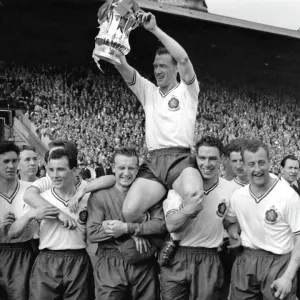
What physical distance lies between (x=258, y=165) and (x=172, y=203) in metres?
0.78

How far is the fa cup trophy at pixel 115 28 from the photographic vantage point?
4.52 meters

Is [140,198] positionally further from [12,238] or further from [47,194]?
[12,238]

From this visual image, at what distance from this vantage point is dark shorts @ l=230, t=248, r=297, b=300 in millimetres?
4195

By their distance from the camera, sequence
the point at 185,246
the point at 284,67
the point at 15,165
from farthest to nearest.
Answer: the point at 284,67
the point at 15,165
the point at 185,246

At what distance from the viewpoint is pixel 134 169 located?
4676mm

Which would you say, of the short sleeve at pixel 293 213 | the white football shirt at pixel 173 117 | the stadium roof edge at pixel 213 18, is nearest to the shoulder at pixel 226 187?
the white football shirt at pixel 173 117

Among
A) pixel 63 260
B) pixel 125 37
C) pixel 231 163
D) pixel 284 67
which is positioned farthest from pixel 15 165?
pixel 284 67

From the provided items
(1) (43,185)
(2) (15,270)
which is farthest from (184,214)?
(2) (15,270)

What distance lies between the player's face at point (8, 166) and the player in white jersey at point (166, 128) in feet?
3.75

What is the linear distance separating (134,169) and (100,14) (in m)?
1.31

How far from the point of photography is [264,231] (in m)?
4.24

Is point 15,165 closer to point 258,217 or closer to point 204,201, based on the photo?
point 204,201

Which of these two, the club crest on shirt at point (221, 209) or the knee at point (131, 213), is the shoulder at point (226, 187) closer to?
the club crest on shirt at point (221, 209)

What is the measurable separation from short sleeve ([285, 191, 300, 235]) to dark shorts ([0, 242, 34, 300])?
2.25 meters
